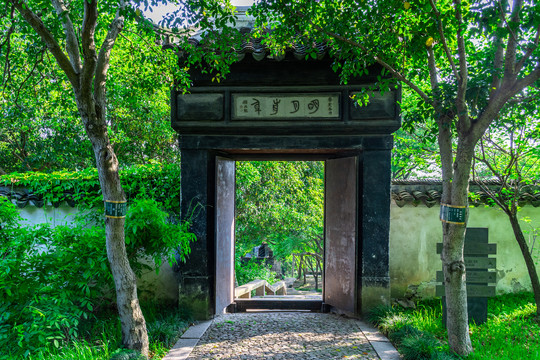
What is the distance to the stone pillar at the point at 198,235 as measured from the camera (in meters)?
5.16

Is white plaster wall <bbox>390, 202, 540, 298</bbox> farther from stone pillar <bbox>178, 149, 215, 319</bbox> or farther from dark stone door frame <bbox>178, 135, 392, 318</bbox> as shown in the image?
stone pillar <bbox>178, 149, 215, 319</bbox>

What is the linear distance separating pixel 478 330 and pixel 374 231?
1695 mm

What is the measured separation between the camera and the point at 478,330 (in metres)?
4.38

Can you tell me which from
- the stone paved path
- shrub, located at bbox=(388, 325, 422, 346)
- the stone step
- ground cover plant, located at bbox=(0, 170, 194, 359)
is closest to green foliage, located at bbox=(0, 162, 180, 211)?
ground cover plant, located at bbox=(0, 170, 194, 359)


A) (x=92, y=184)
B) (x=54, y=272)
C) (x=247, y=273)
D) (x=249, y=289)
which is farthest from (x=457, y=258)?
(x=247, y=273)

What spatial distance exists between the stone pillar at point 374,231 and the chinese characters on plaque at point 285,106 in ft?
2.83

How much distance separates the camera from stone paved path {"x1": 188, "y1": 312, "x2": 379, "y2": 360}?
156 inches

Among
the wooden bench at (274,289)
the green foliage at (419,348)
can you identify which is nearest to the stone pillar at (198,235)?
the green foliage at (419,348)

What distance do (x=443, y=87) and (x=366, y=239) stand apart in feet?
7.88

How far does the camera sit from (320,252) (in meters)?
16.4

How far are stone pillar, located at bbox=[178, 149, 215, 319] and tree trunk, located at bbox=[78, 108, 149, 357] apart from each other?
4.69 feet

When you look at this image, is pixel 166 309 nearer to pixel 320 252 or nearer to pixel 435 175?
pixel 435 175

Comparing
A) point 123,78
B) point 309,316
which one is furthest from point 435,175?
point 123,78

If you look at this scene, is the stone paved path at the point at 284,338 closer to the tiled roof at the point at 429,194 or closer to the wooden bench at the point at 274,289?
the tiled roof at the point at 429,194
